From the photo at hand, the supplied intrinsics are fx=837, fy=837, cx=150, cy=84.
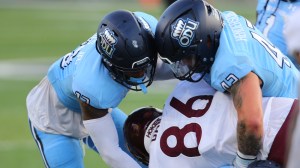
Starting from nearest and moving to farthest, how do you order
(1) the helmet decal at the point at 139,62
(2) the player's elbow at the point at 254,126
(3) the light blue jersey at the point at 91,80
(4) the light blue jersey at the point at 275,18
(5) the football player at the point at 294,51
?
1. (5) the football player at the point at 294,51
2. (2) the player's elbow at the point at 254,126
3. (1) the helmet decal at the point at 139,62
4. (3) the light blue jersey at the point at 91,80
5. (4) the light blue jersey at the point at 275,18

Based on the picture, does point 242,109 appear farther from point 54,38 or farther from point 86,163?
point 54,38

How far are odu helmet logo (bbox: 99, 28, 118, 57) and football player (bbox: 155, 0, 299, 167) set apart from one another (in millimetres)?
306

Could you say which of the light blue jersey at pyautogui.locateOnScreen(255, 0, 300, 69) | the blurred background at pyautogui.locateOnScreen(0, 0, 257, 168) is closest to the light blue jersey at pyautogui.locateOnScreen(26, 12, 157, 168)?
the light blue jersey at pyautogui.locateOnScreen(255, 0, 300, 69)

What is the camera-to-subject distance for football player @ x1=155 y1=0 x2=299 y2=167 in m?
5.05

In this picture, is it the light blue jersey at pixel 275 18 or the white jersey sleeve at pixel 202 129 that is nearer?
the white jersey sleeve at pixel 202 129

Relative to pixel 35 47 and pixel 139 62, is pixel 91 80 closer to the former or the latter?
pixel 139 62

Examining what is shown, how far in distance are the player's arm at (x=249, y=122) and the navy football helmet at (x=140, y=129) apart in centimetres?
83

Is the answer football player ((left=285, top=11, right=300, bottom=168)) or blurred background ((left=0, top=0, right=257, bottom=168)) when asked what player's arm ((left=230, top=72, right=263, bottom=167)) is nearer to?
football player ((left=285, top=11, right=300, bottom=168))

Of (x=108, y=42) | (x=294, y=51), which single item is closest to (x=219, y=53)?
(x=108, y=42)

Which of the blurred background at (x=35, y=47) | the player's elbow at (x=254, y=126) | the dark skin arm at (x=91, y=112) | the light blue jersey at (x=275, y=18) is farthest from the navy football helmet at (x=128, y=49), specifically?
the blurred background at (x=35, y=47)

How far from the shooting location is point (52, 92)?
629 centimetres

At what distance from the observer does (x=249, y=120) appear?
15.4ft

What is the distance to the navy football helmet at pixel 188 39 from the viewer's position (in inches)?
205

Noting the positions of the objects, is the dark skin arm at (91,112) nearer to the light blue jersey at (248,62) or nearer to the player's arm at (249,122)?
the light blue jersey at (248,62)
